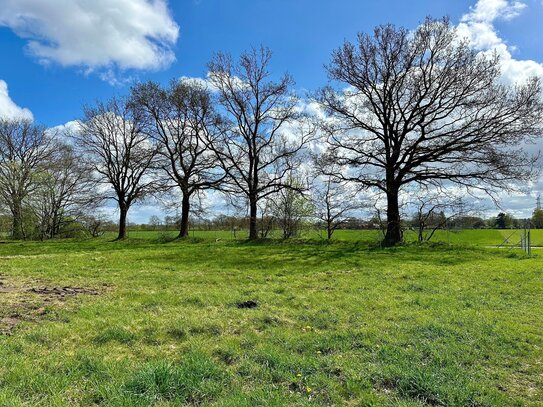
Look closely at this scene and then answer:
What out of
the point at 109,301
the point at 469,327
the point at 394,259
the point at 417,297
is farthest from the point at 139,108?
the point at 469,327

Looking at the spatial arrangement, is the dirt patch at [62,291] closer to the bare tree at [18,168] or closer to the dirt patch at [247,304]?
the dirt patch at [247,304]

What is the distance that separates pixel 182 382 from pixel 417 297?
6.33 m

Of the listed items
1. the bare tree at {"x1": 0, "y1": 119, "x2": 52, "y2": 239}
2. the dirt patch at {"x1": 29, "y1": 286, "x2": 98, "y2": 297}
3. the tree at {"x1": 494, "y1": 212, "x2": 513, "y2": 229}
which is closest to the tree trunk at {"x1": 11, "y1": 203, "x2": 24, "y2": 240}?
the bare tree at {"x1": 0, "y1": 119, "x2": 52, "y2": 239}

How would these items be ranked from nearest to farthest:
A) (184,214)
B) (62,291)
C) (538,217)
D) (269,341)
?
1. (269,341)
2. (62,291)
3. (184,214)
4. (538,217)

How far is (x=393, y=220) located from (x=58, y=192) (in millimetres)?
33743

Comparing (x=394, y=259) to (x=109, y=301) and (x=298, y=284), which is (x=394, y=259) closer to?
(x=298, y=284)

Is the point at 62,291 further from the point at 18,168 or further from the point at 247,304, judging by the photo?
the point at 18,168

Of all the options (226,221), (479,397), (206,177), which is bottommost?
(479,397)

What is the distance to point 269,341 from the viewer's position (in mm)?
5312

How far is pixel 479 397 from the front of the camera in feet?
11.9

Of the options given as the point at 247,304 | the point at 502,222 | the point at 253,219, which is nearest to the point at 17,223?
the point at 253,219

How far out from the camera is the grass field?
3.71m

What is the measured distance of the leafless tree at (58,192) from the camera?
35.8 metres

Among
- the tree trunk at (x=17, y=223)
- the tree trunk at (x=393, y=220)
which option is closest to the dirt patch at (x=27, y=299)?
the tree trunk at (x=393, y=220)
